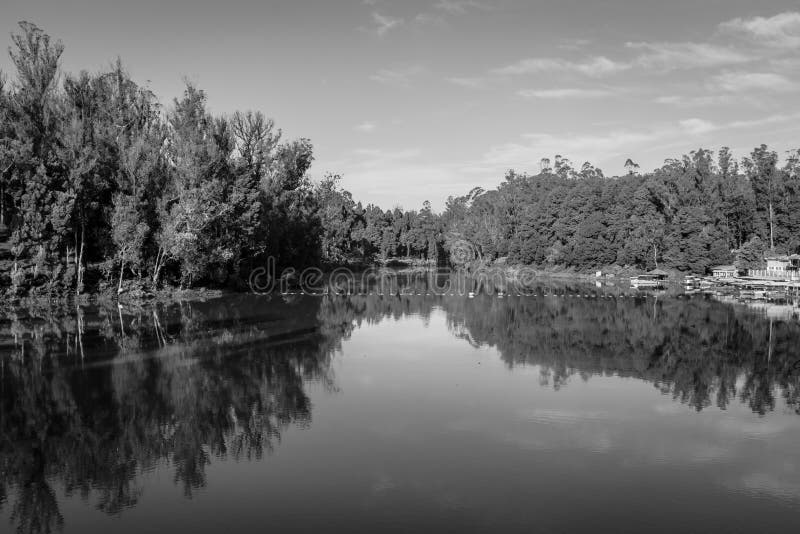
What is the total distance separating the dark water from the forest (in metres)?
10.9

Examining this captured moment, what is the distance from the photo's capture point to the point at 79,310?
3198cm

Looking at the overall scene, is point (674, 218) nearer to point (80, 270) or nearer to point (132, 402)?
point (80, 270)

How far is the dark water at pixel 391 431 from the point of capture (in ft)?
32.0

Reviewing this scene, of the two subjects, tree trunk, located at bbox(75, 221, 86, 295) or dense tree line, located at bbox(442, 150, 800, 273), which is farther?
dense tree line, located at bbox(442, 150, 800, 273)

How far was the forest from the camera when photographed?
35375 mm

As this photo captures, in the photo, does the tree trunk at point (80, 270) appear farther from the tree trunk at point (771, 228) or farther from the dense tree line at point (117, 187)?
the tree trunk at point (771, 228)

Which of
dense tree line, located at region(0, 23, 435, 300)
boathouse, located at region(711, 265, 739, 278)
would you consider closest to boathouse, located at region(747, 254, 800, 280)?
boathouse, located at region(711, 265, 739, 278)

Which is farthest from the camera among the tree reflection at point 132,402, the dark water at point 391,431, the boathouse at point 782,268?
the boathouse at point 782,268

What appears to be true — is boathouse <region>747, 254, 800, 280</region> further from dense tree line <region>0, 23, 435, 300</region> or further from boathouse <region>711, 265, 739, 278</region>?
dense tree line <region>0, 23, 435, 300</region>

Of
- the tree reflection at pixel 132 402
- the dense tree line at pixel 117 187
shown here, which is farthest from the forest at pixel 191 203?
the tree reflection at pixel 132 402

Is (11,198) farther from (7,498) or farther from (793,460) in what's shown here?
(793,460)

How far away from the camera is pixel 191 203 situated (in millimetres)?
40438

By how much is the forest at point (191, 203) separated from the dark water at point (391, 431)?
1092 cm

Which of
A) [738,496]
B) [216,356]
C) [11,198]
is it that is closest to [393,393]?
[216,356]
